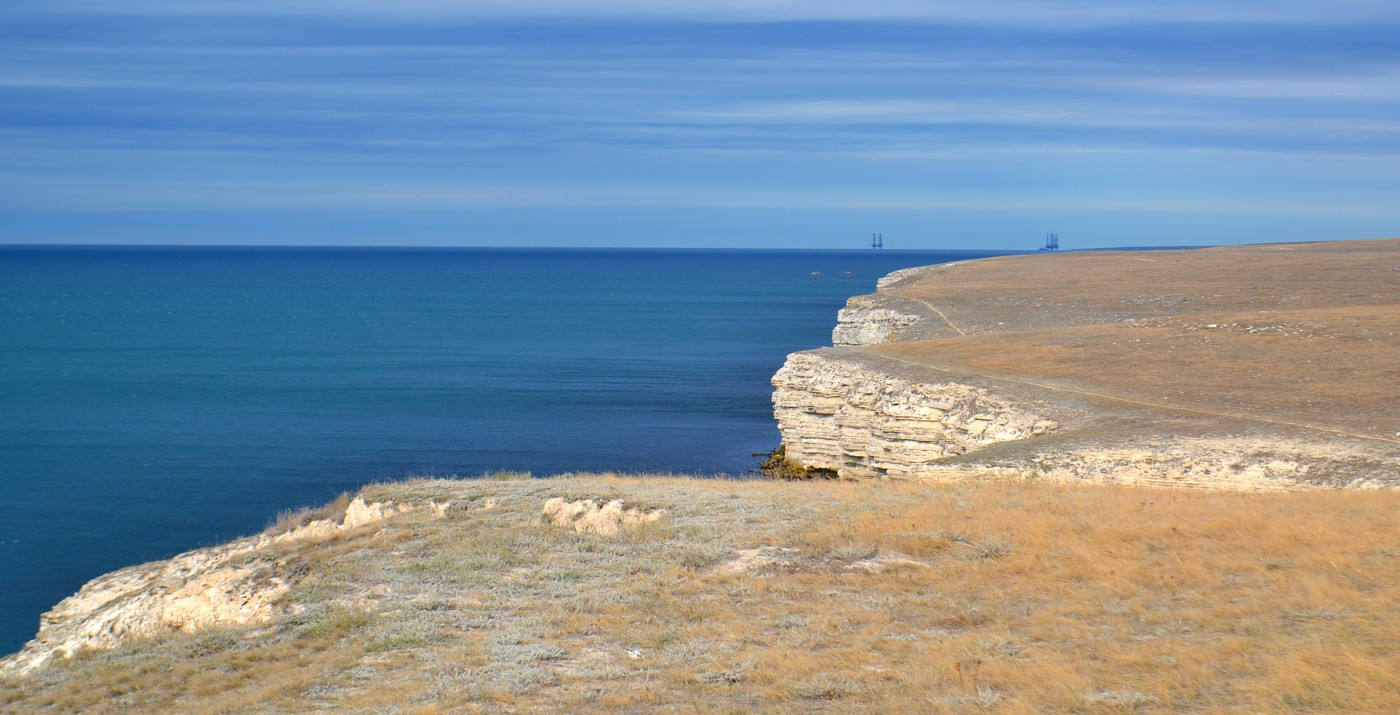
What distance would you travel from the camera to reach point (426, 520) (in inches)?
775

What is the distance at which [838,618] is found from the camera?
1347 cm

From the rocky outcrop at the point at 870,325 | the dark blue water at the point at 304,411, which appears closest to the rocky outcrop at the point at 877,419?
the dark blue water at the point at 304,411

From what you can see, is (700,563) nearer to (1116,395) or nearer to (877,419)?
(877,419)

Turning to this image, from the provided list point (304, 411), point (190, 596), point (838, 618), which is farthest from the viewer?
point (304, 411)

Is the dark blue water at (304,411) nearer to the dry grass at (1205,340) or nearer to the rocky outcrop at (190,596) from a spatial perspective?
the rocky outcrop at (190,596)

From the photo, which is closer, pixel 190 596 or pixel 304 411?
pixel 190 596

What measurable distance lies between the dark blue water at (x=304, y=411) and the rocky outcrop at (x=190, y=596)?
7.00 meters

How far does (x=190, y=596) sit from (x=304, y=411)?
136 feet

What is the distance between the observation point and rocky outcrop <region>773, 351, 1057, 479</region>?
94.8 feet

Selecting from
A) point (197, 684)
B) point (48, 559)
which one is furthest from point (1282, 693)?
point (48, 559)

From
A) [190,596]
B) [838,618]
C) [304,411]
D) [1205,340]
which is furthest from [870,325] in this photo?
[838,618]

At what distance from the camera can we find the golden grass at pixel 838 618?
10.8 m

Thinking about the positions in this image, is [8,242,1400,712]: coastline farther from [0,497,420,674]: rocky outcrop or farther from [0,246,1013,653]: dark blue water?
[0,246,1013,653]: dark blue water

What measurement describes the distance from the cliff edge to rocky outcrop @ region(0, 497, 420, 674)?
509 inches
